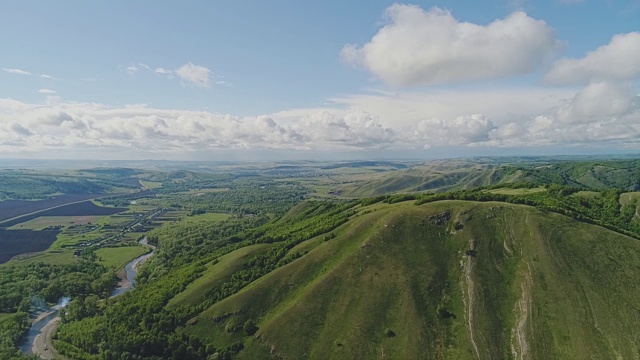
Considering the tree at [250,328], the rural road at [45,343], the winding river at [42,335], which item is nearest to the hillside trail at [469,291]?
the tree at [250,328]

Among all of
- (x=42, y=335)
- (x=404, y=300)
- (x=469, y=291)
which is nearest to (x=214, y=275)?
(x=42, y=335)

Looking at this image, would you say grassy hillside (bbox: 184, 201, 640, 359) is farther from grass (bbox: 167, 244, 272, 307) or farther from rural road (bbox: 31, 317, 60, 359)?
rural road (bbox: 31, 317, 60, 359)

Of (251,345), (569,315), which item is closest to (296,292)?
(251,345)

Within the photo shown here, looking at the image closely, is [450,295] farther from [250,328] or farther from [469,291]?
[250,328]

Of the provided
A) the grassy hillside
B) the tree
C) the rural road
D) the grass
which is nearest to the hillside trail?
the grassy hillside

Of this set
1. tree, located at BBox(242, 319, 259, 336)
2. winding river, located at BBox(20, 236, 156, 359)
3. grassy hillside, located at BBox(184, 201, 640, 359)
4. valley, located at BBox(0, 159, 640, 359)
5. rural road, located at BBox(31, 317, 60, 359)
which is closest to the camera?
grassy hillside, located at BBox(184, 201, 640, 359)

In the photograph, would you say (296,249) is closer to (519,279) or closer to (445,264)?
(445,264)

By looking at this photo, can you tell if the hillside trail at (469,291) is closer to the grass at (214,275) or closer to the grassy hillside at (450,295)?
the grassy hillside at (450,295)
